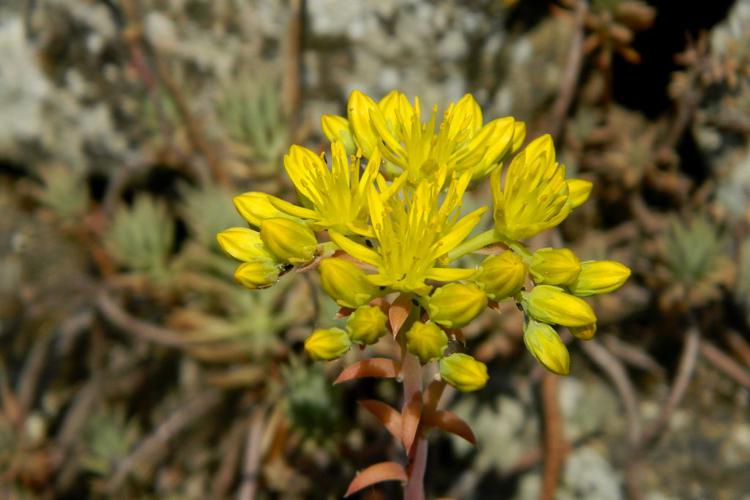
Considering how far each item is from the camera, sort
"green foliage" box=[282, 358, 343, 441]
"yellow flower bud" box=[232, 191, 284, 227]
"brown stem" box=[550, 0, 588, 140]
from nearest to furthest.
Result: "yellow flower bud" box=[232, 191, 284, 227] < "green foliage" box=[282, 358, 343, 441] < "brown stem" box=[550, 0, 588, 140]

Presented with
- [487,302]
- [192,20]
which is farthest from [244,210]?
[192,20]

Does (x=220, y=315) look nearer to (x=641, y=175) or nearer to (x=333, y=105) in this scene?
(x=333, y=105)

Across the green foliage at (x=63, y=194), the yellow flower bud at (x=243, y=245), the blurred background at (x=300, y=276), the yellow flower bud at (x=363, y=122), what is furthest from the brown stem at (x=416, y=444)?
the green foliage at (x=63, y=194)

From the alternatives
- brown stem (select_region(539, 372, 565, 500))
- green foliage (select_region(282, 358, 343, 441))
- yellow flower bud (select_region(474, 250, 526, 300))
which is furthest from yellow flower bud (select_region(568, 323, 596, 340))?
brown stem (select_region(539, 372, 565, 500))

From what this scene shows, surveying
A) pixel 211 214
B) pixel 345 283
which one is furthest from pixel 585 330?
pixel 211 214

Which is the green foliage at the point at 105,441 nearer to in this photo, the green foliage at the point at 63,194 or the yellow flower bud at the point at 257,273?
the green foliage at the point at 63,194

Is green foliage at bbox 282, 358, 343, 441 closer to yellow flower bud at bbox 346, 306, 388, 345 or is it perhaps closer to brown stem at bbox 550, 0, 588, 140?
yellow flower bud at bbox 346, 306, 388, 345
